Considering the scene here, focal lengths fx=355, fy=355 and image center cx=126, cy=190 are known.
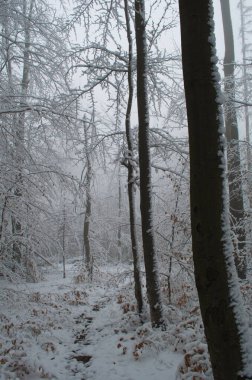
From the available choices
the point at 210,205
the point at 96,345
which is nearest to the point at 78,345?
the point at 96,345

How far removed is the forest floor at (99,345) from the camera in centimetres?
529

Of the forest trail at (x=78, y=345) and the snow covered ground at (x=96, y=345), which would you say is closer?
the snow covered ground at (x=96, y=345)

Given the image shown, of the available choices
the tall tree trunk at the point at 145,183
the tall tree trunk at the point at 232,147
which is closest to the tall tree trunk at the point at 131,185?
the tall tree trunk at the point at 145,183

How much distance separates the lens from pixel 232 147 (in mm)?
8242

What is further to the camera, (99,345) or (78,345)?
(78,345)

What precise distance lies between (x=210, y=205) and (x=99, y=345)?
198 inches

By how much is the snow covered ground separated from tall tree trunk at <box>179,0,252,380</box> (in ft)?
6.97

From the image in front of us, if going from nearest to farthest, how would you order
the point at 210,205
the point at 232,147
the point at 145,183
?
1. the point at 210,205
2. the point at 145,183
3. the point at 232,147

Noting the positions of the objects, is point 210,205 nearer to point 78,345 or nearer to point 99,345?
point 99,345

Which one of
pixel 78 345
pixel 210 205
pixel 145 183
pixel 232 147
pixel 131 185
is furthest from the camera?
pixel 232 147

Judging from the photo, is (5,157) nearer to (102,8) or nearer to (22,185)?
(22,185)

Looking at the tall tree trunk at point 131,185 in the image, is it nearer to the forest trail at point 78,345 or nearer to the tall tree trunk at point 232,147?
the forest trail at point 78,345

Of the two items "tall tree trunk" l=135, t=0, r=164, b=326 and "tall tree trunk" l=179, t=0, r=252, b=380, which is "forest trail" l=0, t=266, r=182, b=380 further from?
"tall tree trunk" l=179, t=0, r=252, b=380

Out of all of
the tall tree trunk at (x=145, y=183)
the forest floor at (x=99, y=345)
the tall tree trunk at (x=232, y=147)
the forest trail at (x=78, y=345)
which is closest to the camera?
the forest floor at (x=99, y=345)
